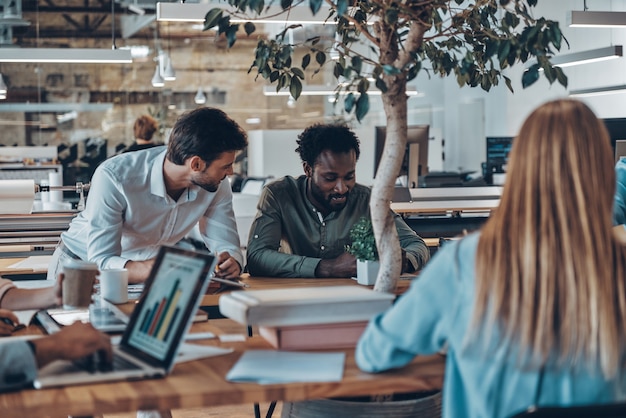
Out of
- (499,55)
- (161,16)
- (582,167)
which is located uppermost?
(161,16)

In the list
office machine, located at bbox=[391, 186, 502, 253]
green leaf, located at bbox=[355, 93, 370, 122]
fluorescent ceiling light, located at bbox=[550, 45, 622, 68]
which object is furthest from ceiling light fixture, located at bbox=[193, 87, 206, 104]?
green leaf, located at bbox=[355, 93, 370, 122]

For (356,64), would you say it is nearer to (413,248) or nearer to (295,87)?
(295,87)

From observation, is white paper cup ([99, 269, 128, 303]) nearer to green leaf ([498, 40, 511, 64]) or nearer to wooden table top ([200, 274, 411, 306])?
wooden table top ([200, 274, 411, 306])

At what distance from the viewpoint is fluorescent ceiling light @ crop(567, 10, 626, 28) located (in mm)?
6633

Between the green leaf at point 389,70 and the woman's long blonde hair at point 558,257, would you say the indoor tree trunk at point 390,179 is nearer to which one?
the green leaf at point 389,70

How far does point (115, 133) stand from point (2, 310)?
1094cm

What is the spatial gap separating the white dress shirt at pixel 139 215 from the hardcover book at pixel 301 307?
1079 millimetres

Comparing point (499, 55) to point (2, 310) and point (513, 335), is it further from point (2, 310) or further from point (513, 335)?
point (2, 310)

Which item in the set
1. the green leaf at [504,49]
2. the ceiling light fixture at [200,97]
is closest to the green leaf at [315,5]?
the green leaf at [504,49]

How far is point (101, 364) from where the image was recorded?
1.79 meters

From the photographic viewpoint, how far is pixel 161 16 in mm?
5645

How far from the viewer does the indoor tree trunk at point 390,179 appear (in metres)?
2.28

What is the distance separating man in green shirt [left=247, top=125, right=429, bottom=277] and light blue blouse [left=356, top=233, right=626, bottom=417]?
1.59 meters

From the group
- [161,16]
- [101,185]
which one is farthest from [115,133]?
[101,185]
